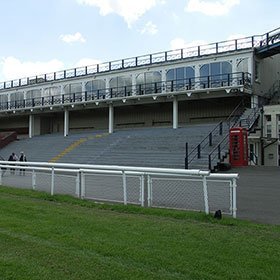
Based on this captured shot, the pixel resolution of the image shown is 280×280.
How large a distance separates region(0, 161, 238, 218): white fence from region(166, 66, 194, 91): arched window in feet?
78.0

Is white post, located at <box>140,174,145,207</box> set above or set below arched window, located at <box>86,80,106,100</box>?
below

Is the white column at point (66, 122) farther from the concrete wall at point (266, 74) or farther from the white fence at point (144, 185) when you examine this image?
the white fence at point (144, 185)

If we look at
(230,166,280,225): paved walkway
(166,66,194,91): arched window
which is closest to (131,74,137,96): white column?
(166,66,194,91): arched window

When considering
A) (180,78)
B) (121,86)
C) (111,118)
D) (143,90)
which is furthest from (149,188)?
(121,86)

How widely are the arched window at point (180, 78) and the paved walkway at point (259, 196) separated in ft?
54.7

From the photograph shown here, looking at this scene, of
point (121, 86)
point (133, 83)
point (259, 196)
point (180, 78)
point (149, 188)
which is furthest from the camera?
point (121, 86)

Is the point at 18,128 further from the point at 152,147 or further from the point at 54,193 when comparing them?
the point at 54,193

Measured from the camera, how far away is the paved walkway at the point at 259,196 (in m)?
8.23

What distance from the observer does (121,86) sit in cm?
3978

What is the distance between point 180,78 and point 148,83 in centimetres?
331

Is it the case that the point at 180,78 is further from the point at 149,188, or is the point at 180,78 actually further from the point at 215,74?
the point at 149,188

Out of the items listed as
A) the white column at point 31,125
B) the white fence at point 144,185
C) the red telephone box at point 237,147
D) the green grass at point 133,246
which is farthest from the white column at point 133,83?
the green grass at point 133,246

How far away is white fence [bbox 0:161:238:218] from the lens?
8.08 m

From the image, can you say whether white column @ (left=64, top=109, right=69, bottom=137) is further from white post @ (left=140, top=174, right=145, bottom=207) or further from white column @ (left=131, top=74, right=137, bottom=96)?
white post @ (left=140, top=174, right=145, bottom=207)
